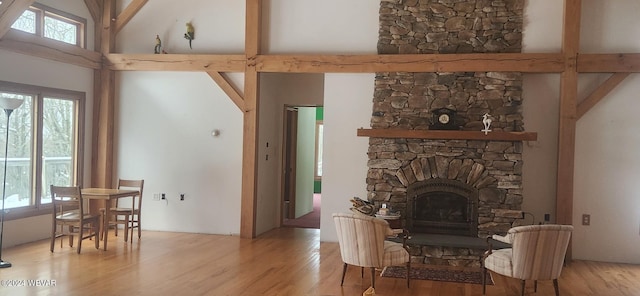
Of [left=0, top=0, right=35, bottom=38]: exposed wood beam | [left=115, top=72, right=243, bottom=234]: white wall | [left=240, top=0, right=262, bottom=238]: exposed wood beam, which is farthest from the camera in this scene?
[left=115, top=72, right=243, bottom=234]: white wall

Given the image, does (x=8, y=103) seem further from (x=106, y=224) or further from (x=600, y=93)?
(x=600, y=93)

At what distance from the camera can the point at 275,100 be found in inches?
339

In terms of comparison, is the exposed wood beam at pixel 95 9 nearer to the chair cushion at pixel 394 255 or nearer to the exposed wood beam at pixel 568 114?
the chair cushion at pixel 394 255

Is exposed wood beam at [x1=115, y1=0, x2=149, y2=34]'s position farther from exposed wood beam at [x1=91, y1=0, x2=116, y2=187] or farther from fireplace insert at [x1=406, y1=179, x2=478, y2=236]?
fireplace insert at [x1=406, y1=179, x2=478, y2=236]

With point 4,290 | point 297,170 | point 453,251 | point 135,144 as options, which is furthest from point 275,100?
point 4,290

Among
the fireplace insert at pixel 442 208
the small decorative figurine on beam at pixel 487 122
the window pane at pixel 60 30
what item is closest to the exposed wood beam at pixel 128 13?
the window pane at pixel 60 30

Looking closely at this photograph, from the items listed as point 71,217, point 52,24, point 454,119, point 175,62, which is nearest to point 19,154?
point 71,217

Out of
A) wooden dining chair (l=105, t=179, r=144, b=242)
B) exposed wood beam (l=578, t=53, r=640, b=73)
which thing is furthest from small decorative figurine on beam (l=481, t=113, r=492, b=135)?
wooden dining chair (l=105, t=179, r=144, b=242)

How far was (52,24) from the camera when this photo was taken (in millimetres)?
7383

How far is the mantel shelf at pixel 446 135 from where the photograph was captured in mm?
6617

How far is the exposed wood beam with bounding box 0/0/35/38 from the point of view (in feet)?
20.3

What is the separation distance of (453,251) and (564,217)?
1574 mm

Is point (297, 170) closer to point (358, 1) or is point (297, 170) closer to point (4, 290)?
point (358, 1)

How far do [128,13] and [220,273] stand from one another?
15.4ft
